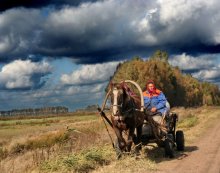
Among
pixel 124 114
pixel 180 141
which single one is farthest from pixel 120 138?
pixel 180 141

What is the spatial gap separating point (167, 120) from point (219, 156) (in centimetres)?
235

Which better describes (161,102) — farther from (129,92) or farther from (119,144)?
(119,144)

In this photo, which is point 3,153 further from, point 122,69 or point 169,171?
point 122,69

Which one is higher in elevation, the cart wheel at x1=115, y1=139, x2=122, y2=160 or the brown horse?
the brown horse

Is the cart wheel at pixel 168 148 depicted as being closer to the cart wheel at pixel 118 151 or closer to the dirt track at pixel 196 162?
the dirt track at pixel 196 162

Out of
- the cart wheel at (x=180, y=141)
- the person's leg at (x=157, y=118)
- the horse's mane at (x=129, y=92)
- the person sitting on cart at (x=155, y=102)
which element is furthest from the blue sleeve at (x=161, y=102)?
the cart wheel at (x=180, y=141)

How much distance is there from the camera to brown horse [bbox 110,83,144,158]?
14078mm

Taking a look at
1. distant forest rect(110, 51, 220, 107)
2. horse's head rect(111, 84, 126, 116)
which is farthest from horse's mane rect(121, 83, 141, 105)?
distant forest rect(110, 51, 220, 107)

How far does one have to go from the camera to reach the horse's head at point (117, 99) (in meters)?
14.0

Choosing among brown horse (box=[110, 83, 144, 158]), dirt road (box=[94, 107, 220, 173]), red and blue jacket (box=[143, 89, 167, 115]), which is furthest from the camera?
red and blue jacket (box=[143, 89, 167, 115])

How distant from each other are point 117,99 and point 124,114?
0.67m

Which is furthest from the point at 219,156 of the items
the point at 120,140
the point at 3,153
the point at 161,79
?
the point at 161,79

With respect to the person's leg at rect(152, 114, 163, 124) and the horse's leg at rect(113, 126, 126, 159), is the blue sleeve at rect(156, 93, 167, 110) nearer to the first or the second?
the person's leg at rect(152, 114, 163, 124)

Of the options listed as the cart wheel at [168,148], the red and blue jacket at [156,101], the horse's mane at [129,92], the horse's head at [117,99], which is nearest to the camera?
the horse's head at [117,99]
